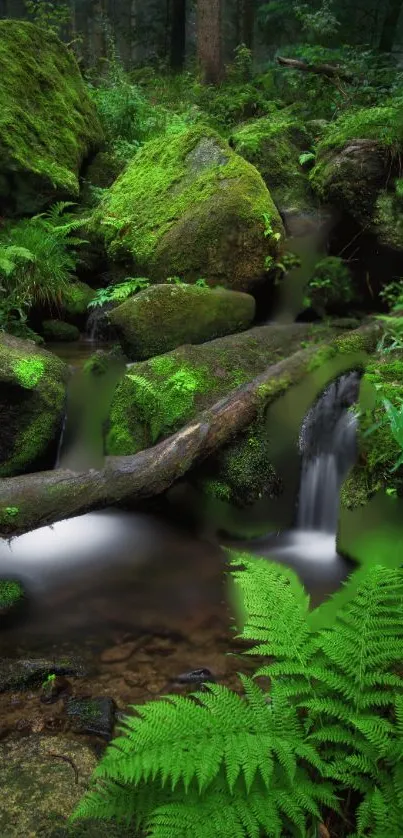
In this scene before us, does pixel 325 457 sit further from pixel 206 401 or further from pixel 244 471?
pixel 206 401

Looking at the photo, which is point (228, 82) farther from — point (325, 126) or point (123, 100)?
point (325, 126)

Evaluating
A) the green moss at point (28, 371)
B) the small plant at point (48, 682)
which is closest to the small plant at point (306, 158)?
the green moss at point (28, 371)

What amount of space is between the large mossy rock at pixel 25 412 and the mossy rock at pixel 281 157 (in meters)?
5.14

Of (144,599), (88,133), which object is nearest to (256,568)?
(144,599)

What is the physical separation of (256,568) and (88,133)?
10.6 metres

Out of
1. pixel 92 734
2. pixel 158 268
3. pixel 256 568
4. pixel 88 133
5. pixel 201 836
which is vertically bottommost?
pixel 92 734

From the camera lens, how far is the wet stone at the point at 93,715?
9.93 ft

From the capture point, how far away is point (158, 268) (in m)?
7.65

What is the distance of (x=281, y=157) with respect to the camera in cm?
946

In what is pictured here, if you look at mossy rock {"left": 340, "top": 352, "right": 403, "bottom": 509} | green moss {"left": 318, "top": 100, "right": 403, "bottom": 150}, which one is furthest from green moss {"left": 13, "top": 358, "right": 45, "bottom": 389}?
green moss {"left": 318, "top": 100, "right": 403, "bottom": 150}

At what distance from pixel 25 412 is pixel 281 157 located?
646 cm

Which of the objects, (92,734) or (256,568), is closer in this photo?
(256,568)

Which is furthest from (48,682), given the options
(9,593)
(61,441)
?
(61,441)

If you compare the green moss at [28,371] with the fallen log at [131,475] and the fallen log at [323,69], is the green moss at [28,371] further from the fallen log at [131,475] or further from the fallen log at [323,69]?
the fallen log at [323,69]
